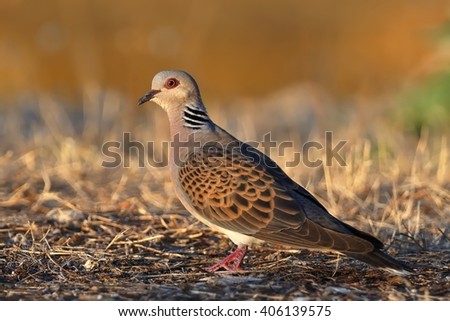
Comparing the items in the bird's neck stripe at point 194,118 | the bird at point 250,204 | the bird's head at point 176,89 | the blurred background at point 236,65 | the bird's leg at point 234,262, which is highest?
the blurred background at point 236,65

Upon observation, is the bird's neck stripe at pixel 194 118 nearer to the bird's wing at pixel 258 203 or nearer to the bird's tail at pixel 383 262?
the bird's wing at pixel 258 203

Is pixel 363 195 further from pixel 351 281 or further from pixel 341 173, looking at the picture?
pixel 351 281

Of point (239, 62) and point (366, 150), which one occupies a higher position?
point (239, 62)

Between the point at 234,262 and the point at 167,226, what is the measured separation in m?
1.06

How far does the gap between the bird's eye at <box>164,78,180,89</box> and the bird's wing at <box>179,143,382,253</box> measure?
71cm

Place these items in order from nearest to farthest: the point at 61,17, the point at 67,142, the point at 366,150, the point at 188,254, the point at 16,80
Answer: the point at 188,254 < the point at 366,150 < the point at 67,142 < the point at 16,80 < the point at 61,17

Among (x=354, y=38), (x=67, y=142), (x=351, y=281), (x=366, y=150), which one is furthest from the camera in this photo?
(x=354, y=38)

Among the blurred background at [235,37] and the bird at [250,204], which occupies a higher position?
the blurred background at [235,37]

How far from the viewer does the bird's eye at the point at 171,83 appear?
5.94 m

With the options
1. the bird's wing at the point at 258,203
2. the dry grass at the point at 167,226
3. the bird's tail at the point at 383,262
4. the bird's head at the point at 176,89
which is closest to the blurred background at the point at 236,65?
the dry grass at the point at 167,226

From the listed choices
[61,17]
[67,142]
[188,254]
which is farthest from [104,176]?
[61,17]

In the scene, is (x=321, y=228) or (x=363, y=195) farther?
(x=363, y=195)

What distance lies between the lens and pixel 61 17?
2245 centimetres

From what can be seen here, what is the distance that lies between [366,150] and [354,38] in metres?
16.9
